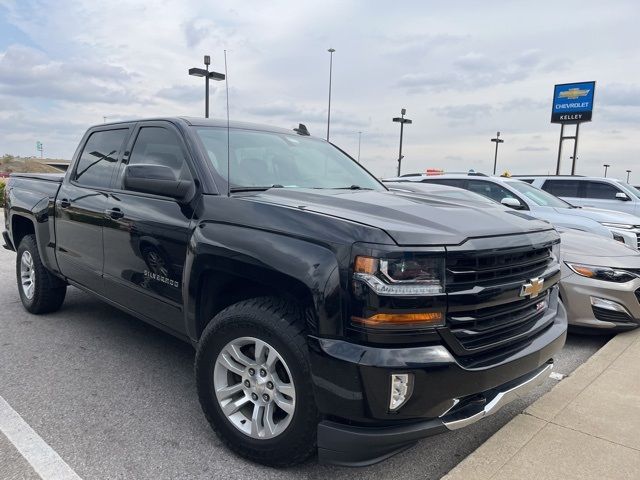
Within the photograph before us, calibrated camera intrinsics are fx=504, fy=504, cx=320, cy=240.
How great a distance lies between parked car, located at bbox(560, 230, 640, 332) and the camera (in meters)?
4.68

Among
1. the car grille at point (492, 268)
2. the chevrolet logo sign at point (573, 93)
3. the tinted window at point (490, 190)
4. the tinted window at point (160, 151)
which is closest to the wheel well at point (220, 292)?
the tinted window at point (160, 151)

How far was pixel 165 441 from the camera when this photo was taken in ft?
9.53

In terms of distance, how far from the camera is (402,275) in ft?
7.17

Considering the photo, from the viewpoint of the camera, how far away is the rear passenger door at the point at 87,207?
4000 millimetres

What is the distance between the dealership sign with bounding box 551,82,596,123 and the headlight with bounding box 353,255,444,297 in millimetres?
26424

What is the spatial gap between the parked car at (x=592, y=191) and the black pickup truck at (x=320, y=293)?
1025 centimetres

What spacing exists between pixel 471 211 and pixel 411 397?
1.19m

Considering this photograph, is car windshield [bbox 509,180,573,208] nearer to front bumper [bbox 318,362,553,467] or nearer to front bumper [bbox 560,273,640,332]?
front bumper [bbox 560,273,640,332]

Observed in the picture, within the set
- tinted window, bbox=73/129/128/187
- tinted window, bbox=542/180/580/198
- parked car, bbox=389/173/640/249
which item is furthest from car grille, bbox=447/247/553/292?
tinted window, bbox=542/180/580/198

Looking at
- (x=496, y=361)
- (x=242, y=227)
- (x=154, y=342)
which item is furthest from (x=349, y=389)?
(x=154, y=342)

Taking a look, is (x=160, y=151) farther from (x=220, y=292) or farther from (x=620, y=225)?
(x=620, y=225)

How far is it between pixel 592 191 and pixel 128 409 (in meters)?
12.3

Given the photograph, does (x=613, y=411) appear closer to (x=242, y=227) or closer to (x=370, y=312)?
(x=370, y=312)

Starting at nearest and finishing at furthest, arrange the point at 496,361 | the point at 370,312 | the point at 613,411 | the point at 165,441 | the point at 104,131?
1. the point at 370,312
2. the point at 496,361
3. the point at 165,441
4. the point at 613,411
5. the point at 104,131
